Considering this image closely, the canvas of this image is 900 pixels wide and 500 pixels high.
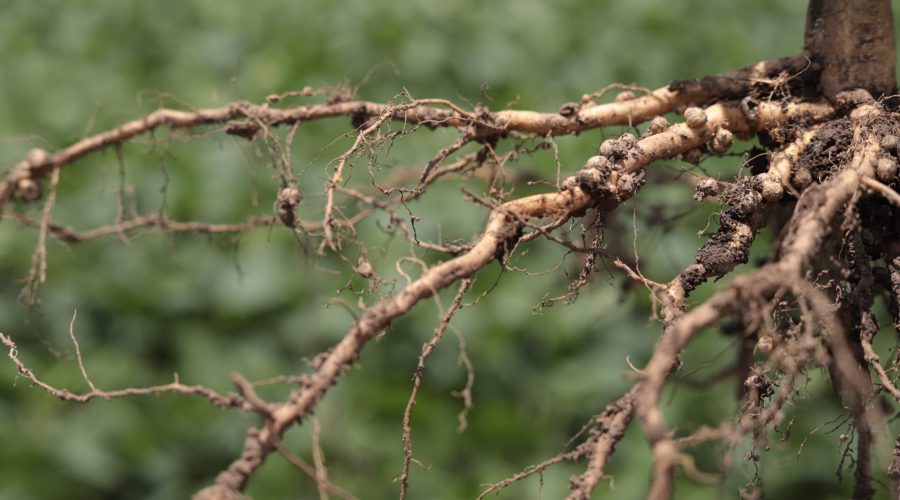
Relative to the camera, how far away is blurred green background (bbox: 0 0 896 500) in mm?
1286

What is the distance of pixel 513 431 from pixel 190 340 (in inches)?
19.1

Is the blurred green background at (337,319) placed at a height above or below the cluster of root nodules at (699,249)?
above

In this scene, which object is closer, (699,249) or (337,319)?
(699,249)

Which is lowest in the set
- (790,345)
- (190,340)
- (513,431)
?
(790,345)

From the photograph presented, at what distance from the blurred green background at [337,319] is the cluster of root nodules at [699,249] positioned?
27 cm

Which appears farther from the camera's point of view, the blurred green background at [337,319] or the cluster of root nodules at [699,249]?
the blurred green background at [337,319]

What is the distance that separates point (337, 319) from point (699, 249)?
696 mm

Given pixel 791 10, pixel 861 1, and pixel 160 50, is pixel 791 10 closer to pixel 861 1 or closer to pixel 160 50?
pixel 861 1

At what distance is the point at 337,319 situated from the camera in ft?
4.34

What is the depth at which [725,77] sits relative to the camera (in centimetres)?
85

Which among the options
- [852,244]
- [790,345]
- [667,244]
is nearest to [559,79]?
[667,244]

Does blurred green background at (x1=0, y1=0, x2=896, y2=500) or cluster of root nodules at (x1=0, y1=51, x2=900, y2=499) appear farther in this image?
blurred green background at (x1=0, y1=0, x2=896, y2=500)

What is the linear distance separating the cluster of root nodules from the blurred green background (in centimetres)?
27

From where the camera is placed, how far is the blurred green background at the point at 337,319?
4.22 ft
